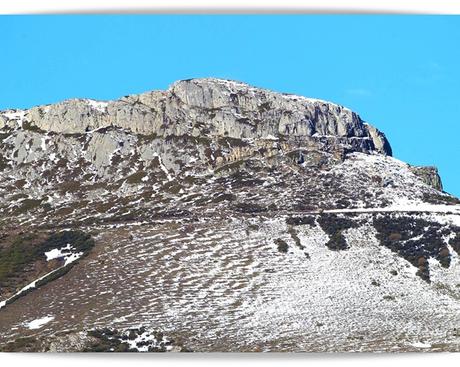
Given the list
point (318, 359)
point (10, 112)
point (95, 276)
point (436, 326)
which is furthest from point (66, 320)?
point (10, 112)

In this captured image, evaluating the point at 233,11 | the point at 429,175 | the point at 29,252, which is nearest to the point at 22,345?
the point at 233,11

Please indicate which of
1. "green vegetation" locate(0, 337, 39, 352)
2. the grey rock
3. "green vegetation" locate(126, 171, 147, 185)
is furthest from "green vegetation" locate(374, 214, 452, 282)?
"green vegetation" locate(126, 171, 147, 185)

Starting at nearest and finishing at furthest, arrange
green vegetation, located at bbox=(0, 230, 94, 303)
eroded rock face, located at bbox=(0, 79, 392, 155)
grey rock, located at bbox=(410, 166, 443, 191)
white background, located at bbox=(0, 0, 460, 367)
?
1. white background, located at bbox=(0, 0, 460, 367)
2. green vegetation, located at bbox=(0, 230, 94, 303)
3. grey rock, located at bbox=(410, 166, 443, 191)
4. eroded rock face, located at bbox=(0, 79, 392, 155)

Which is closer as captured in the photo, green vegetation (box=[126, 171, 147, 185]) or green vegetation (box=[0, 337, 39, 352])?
green vegetation (box=[0, 337, 39, 352])

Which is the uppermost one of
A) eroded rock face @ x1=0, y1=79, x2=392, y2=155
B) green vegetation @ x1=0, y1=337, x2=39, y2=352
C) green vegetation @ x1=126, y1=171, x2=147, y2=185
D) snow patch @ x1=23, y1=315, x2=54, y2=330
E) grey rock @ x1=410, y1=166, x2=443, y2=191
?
eroded rock face @ x1=0, y1=79, x2=392, y2=155

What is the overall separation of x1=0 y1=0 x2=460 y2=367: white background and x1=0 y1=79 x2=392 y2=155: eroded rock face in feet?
277

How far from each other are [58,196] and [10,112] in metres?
42.7

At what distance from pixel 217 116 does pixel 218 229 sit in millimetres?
54834

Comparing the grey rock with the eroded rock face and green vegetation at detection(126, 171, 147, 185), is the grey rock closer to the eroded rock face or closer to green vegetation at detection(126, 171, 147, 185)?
the eroded rock face

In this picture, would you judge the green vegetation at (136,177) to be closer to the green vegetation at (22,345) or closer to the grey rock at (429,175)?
the grey rock at (429,175)

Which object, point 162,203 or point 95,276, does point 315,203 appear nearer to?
point 162,203

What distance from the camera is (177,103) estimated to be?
14312cm

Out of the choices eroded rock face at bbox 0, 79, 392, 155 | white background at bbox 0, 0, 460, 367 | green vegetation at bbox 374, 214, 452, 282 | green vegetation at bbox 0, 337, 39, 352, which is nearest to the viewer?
white background at bbox 0, 0, 460, 367

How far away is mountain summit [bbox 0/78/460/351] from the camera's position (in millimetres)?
58031
